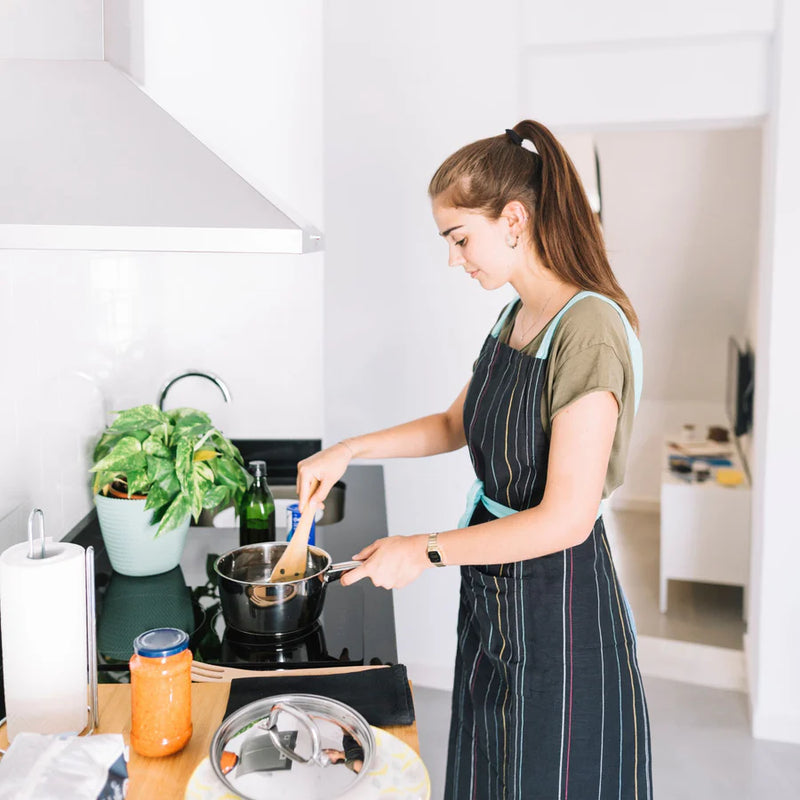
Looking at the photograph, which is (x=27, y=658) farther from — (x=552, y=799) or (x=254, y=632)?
(x=552, y=799)

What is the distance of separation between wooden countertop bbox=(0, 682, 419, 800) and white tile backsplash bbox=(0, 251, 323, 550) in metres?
0.38

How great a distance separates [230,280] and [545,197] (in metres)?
1.25

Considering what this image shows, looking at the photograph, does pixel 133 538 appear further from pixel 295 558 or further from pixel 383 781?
pixel 383 781

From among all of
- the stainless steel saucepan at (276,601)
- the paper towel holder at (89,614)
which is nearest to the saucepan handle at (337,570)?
the stainless steel saucepan at (276,601)

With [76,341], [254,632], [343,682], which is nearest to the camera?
[343,682]

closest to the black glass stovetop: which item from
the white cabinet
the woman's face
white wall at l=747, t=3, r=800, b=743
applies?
the woman's face

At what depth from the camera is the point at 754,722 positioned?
2.69 meters

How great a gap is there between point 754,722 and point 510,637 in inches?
69.1

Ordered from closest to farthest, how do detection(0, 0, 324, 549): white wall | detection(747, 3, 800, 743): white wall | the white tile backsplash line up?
1. the white tile backsplash
2. detection(0, 0, 324, 549): white wall
3. detection(747, 3, 800, 743): white wall

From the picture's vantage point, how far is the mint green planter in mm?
1527

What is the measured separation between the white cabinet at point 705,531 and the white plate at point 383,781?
2791 millimetres

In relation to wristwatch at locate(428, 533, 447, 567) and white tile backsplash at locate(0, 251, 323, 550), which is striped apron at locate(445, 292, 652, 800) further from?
white tile backsplash at locate(0, 251, 323, 550)

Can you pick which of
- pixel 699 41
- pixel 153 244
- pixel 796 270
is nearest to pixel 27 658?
pixel 153 244

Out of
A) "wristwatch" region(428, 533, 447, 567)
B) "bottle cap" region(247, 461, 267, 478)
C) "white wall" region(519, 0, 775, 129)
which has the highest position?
"white wall" region(519, 0, 775, 129)
